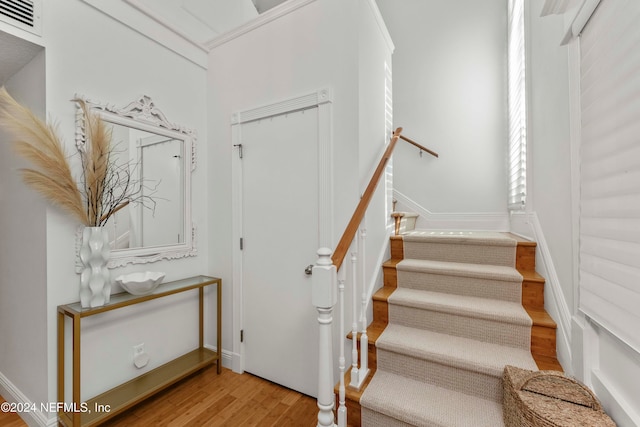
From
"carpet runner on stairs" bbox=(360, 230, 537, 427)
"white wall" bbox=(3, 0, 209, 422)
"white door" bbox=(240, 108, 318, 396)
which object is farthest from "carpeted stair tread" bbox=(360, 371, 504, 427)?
"white wall" bbox=(3, 0, 209, 422)

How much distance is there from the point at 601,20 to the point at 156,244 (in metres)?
2.78

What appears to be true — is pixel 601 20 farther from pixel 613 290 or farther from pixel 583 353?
pixel 583 353

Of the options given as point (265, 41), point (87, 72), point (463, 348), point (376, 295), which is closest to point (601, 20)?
point (463, 348)

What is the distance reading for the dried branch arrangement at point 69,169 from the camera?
1.51 meters

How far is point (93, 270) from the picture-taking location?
170 centimetres

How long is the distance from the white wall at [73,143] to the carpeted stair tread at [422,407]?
5.41ft

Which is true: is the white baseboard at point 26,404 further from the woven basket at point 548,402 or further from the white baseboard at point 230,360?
the woven basket at point 548,402

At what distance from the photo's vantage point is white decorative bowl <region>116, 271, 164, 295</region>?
1.84 m

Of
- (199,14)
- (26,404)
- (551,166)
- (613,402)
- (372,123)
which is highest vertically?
(199,14)

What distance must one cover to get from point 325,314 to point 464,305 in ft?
3.23

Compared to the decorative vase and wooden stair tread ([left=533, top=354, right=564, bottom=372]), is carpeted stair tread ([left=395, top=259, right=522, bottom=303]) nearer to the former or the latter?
wooden stair tread ([left=533, top=354, right=564, bottom=372])

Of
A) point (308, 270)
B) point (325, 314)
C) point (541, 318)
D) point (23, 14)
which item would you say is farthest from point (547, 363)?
point (23, 14)

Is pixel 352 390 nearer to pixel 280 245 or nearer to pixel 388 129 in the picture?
pixel 280 245

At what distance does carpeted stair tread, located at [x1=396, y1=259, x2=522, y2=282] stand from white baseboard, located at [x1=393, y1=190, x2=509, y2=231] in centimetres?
127
